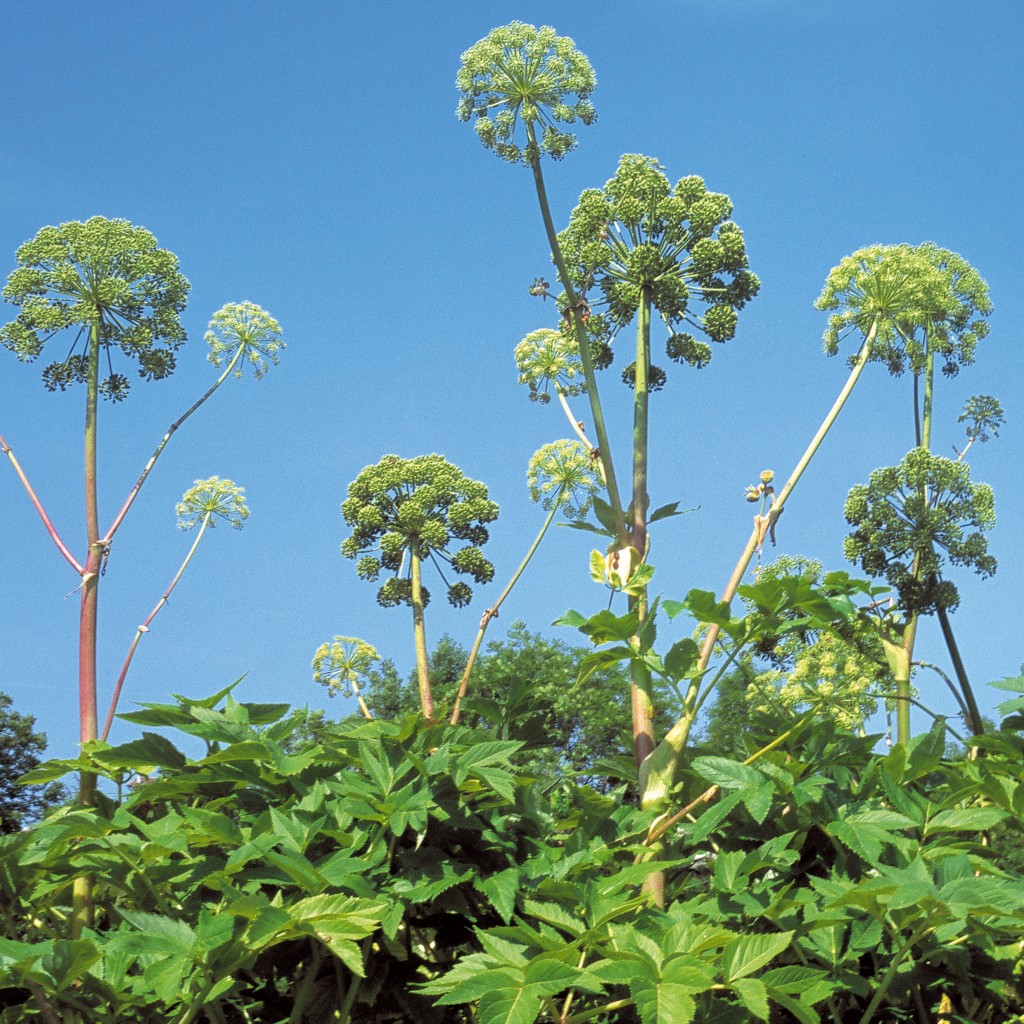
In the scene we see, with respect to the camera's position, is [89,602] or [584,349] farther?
[89,602]

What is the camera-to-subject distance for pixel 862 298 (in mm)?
8828

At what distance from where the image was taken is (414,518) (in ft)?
34.2

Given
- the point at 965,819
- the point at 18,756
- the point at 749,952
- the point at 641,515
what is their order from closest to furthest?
1. the point at 749,952
2. the point at 965,819
3. the point at 641,515
4. the point at 18,756

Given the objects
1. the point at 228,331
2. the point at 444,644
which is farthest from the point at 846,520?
the point at 444,644

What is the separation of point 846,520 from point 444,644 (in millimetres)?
30511

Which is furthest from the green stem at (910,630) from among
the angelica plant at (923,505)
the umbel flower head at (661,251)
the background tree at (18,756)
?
the background tree at (18,756)

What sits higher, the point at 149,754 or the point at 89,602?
the point at 89,602

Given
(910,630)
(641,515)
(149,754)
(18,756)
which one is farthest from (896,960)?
(18,756)

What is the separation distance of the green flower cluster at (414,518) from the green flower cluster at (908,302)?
360 centimetres

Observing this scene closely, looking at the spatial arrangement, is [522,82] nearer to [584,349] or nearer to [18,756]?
[584,349]

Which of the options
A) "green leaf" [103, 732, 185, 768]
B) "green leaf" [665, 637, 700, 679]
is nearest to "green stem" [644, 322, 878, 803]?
"green leaf" [665, 637, 700, 679]

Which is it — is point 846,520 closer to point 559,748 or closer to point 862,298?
point 862,298

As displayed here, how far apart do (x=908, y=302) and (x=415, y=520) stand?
4.47 metres

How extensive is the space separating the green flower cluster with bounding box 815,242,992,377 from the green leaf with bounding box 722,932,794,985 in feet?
14.8
